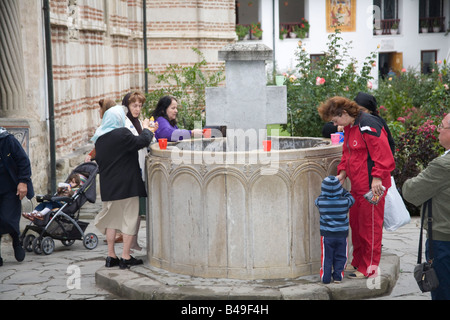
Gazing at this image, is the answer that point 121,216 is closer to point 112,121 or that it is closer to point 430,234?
point 112,121

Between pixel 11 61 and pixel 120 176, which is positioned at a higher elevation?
pixel 11 61

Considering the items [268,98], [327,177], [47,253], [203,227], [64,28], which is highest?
[64,28]

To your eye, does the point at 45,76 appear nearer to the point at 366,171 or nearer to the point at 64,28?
the point at 64,28

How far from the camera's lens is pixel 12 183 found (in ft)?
26.1

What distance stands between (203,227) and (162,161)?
31.2 inches

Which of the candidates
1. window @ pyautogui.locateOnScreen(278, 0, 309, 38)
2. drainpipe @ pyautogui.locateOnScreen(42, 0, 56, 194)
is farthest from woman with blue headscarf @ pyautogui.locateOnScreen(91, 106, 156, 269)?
window @ pyautogui.locateOnScreen(278, 0, 309, 38)

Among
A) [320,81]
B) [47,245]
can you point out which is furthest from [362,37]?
[47,245]

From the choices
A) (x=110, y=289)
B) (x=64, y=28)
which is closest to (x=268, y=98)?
(x=110, y=289)

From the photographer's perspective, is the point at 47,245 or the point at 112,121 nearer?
the point at 112,121

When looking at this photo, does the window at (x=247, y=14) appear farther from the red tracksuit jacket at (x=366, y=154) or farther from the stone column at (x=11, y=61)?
the red tracksuit jacket at (x=366, y=154)

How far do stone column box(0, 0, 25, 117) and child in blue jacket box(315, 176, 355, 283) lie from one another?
6.14 meters

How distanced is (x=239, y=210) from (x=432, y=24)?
127ft

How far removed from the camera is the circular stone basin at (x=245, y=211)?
6426 mm

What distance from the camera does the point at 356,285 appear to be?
639 cm
